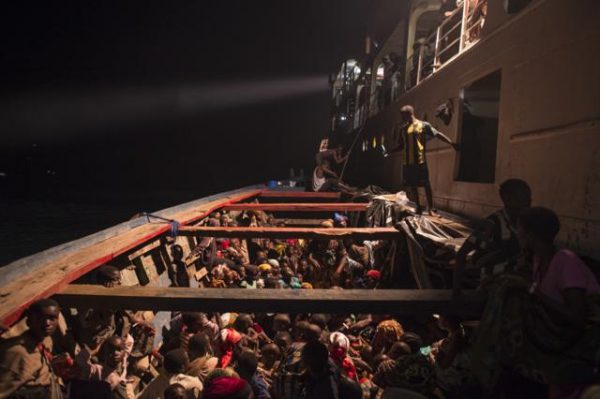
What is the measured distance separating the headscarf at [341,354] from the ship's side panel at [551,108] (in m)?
Result: 3.19

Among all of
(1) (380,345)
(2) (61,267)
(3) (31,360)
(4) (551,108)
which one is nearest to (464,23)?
(4) (551,108)

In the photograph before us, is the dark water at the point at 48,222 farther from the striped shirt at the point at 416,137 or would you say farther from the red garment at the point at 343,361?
the striped shirt at the point at 416,137

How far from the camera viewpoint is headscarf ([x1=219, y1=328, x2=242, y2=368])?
216 inches

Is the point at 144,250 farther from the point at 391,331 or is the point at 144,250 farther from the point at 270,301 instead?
the point at 391,331

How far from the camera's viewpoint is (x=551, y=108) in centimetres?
523

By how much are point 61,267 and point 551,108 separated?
6.73 m

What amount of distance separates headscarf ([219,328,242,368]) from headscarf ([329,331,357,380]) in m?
1.43

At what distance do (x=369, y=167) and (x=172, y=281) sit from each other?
13.9 meters

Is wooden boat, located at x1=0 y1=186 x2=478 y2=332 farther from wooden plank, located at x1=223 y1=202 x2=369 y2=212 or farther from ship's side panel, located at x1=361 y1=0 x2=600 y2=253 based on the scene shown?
wooden plank, located at x1=223 y1=202 x2=369 y2=212

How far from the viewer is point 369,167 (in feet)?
64.3

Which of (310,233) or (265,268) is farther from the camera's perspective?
(265,268)


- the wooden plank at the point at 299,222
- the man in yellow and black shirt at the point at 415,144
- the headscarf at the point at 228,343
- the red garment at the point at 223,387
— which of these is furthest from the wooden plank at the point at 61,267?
the wooden plank at the point at 299,222

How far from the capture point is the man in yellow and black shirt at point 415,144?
24.9ft

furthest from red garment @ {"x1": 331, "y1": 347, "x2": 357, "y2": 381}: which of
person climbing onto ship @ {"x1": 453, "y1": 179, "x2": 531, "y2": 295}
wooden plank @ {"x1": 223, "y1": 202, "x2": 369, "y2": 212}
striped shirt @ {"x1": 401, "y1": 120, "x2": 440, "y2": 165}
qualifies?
wooden plank @ {"x1": 223, "y1": 202, "x2": 369, "y2": 212}
